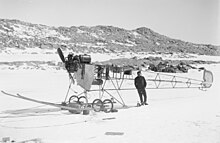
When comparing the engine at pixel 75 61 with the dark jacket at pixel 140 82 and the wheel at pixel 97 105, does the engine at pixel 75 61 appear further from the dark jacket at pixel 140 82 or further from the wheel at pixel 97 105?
the dark jacket at pixel 140 82

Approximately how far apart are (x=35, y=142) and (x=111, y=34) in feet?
93.9

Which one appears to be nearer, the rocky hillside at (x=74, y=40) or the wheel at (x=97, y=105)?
the wheel at (x=97, y=105)

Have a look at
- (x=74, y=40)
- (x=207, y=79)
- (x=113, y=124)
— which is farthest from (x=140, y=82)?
(x=74, y=40)

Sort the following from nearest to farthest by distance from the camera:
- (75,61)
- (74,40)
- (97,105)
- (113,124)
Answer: (113,124), (75,61), (97,105), (74,40)

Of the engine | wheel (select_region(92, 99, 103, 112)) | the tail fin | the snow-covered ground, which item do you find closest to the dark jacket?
the snow-covered ground

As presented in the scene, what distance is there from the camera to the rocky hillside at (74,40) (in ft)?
48.9

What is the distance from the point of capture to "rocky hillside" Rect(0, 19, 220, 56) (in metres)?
14.9

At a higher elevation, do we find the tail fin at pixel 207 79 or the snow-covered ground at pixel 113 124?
the tail fin at pixel 207 79

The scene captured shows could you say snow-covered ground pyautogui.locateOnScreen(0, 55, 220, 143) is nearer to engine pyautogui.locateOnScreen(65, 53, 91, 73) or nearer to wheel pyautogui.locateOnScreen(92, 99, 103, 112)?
wheel pyautogui.locateOnScreen(92, 99, 103, 112)

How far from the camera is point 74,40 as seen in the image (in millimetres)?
22547

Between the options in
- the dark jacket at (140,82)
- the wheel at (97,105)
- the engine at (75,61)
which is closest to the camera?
the engine at (75,61)

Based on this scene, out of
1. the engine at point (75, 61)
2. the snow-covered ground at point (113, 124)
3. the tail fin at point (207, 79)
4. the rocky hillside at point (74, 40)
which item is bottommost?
the snow-covered ground at point (113, 124)

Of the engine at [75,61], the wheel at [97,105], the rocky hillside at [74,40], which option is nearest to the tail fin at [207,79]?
the rocky hillside at [74,40]

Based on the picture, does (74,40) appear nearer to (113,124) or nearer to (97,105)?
(97,105)
